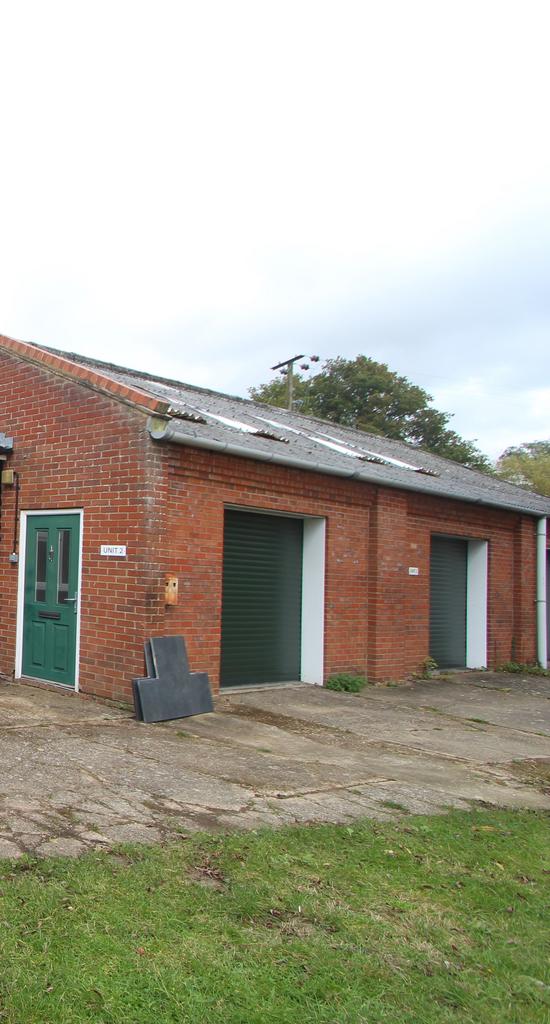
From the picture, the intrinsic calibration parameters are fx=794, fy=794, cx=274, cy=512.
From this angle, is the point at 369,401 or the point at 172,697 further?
the point at 369,401

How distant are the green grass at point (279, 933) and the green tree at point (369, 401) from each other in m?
42.2

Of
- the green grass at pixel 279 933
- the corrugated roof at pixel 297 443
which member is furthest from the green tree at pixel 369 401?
the green grass at pixel 279 933

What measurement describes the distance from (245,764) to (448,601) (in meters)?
8.18

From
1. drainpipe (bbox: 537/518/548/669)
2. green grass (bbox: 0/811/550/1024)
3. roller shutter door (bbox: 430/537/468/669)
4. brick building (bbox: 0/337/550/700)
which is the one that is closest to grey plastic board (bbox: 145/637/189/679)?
brick building (bbox: 0/337/550/700)

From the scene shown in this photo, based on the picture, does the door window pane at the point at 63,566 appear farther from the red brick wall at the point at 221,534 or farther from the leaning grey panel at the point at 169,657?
the leaning grey panel at the point at 169,657

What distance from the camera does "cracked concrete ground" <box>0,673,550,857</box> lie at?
463cm

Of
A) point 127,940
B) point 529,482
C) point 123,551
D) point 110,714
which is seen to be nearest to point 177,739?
point 110,714

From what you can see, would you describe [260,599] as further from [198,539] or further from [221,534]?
[198,539]

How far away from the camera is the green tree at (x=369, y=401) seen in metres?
46.7

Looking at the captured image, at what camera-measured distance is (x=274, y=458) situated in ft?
31.0

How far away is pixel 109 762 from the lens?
5.89 meters

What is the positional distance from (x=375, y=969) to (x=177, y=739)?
13.8 ft

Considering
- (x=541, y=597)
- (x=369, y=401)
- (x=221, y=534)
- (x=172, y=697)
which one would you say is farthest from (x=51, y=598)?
(x=369, y=401)

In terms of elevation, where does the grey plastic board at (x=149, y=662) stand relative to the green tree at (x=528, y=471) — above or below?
below
